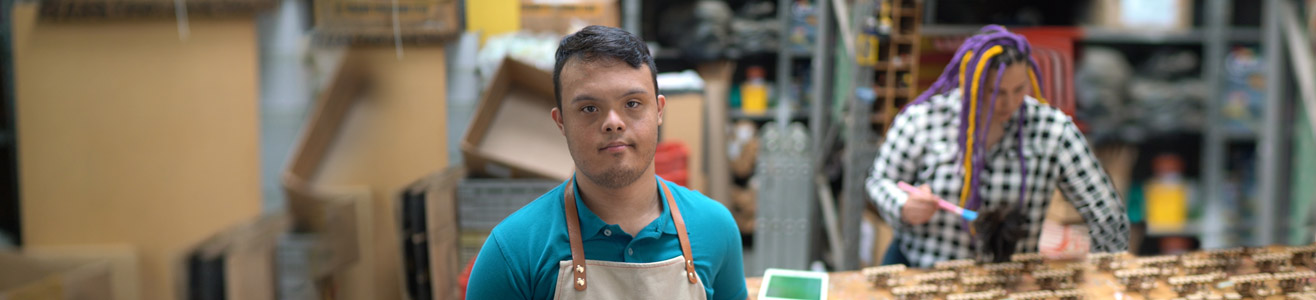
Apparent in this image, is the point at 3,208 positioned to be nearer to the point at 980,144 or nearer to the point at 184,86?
the point at 184,86

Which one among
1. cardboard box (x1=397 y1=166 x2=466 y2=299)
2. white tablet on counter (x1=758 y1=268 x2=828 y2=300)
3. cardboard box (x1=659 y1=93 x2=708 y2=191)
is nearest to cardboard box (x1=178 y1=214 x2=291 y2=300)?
cardboard box (x1=397 y1=166 x2=466 y2=299)

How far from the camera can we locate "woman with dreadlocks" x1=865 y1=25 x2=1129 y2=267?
1844 mm

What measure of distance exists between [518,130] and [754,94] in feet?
9.13

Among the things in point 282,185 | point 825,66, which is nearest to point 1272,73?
point 825,66

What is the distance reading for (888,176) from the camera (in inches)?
79.7

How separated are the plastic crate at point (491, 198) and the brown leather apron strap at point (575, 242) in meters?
0.82

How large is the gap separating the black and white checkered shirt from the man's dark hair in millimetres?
1038

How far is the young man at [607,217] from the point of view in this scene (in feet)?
3.57

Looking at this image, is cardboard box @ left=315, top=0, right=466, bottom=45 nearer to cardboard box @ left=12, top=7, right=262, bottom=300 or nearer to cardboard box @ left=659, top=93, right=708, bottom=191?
cardboard box @ left=12, top=7, right=262, bottom=300

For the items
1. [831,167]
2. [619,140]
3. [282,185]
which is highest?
[619,140]

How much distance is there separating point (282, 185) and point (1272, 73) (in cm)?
396

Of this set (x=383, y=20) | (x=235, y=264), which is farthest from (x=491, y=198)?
(x=235, y=264)

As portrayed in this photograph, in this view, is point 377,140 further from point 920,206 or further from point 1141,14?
point 1141,14

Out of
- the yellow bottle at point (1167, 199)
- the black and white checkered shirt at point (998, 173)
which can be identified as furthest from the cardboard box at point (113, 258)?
the yellow bottle at point (1167, 199)
